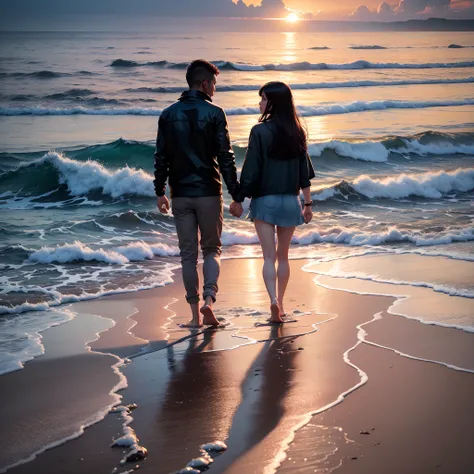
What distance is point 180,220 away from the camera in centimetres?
626

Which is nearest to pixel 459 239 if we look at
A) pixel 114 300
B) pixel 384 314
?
pixel 384 314

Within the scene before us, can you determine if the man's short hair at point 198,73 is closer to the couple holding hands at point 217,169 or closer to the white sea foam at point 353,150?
the couple holding hands at point 217,169

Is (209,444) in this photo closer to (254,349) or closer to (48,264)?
(254,349)

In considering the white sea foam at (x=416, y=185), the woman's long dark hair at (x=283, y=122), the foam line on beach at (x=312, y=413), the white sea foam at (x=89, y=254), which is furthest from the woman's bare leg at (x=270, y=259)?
the white sea foam at (x=416, y=185)

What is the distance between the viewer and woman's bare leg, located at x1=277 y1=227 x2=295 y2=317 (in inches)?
249

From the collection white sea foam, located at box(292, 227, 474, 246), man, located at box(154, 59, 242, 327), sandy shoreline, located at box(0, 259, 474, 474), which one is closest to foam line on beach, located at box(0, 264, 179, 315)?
sandy shoreline, located at box(0, 259, 474, 474)

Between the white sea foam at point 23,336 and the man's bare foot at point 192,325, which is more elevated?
the man's bare foot at point 192,325

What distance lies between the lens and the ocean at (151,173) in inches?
349

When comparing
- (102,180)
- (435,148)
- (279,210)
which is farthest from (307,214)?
(435,148)

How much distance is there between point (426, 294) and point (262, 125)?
7.45 feet

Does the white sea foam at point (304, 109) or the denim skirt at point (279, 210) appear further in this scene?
the white sea foam at point (304, 109)

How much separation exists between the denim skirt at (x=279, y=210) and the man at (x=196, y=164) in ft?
0.67

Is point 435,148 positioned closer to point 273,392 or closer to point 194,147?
point 194,147

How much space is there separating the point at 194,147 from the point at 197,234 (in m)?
0.72
